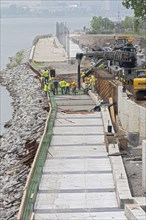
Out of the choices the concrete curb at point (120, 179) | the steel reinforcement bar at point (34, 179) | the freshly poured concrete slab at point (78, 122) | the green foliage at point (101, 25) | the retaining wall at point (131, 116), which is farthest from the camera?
the green foliage at point (101, 25)

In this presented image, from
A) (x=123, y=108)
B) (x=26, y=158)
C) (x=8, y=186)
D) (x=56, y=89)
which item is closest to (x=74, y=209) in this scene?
(x=8, y=186)

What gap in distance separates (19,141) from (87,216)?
16.6 metres

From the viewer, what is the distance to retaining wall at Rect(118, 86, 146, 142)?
104 ft

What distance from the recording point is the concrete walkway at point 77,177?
2200cm

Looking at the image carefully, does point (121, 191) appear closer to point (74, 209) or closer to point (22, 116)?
point (74, 209)

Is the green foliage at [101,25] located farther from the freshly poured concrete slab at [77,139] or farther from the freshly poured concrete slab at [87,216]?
the freshly poured concrete slab at [87,216]

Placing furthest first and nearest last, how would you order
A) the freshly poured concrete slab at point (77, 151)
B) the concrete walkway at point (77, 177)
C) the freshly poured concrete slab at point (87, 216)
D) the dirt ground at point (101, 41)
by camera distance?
the dirt ground at point (101, 41), the freshly poured concrete slab at point (77, 151), the concrete walkway at point (77, 177), the freshly poured concrete slab at point (87, 216)

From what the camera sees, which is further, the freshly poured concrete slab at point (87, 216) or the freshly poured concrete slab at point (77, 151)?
the freshly poured concrete slab at point (77, 151)

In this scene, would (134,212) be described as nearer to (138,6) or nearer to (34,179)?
(34,179)

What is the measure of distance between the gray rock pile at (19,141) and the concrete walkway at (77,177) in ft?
5.16

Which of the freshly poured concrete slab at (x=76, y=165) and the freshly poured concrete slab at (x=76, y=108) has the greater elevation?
the freshly poured concrete slab at (x=76, y=165)

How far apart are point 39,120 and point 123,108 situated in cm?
822

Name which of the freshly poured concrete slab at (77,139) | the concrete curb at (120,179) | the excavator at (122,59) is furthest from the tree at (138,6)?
the concrete curb at (120,179)

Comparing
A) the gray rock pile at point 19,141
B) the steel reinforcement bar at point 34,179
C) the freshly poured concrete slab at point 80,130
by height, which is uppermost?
the steel reinforcement bar at point 34,179
